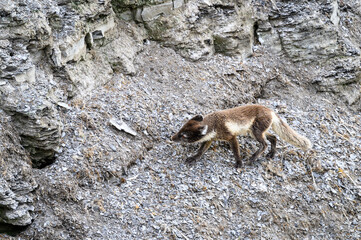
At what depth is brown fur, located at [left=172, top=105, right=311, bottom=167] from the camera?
25.4ft

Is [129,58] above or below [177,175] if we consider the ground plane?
above

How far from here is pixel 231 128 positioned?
7.77 m

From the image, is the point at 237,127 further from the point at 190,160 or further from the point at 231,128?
the point at 190,160

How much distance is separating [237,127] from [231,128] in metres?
0.12

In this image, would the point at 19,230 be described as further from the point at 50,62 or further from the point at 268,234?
the point at 268,234

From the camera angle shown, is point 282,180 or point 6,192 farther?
point 282,180

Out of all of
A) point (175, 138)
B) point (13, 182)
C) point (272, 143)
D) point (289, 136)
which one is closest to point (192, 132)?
point (175, 138)

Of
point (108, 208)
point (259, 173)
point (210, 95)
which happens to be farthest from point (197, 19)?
point (108, 208)

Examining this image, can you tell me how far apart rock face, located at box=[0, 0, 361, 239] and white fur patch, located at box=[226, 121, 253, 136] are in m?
1.41

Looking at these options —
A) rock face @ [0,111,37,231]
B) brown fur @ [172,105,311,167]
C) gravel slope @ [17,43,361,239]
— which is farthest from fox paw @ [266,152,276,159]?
rock face @ [0,111,37,231]

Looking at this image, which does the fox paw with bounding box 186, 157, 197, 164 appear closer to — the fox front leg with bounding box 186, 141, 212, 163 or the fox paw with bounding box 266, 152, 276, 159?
the fox front leg with bounding box 186, 141, 212, 163

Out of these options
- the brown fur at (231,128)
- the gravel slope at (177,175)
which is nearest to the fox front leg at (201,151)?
the brown fur at (231,128)

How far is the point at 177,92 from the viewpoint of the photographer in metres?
9.32

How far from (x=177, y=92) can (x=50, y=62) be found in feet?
9.83
